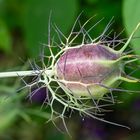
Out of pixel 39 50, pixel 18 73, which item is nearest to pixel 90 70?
pixel 18 73

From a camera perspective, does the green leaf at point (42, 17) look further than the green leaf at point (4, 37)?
No

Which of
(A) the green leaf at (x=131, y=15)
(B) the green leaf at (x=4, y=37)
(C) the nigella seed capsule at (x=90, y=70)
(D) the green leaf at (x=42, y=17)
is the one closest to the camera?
(C) the nigella seed capsule at (x=90, y=70)

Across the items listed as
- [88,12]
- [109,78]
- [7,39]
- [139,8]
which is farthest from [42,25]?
[109,78]

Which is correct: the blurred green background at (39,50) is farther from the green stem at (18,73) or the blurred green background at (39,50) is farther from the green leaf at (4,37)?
the green stem at (18,73)

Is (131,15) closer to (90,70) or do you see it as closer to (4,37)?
(90,70)

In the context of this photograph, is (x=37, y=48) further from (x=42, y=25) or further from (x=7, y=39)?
(x=7, y=39)

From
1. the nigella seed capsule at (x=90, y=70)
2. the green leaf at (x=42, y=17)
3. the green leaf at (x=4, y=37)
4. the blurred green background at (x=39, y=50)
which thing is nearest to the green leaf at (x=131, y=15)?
the blurred green background at (x=39, y=50)

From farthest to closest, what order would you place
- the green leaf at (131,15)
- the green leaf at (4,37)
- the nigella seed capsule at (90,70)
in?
the green leaf at (4,37) → the green leaf at (131,15) → the nigella seed capsule at (90,70)

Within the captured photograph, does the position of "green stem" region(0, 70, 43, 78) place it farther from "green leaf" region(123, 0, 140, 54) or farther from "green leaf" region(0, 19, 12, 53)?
"green leaf" region(0, 19, 12, 53)
